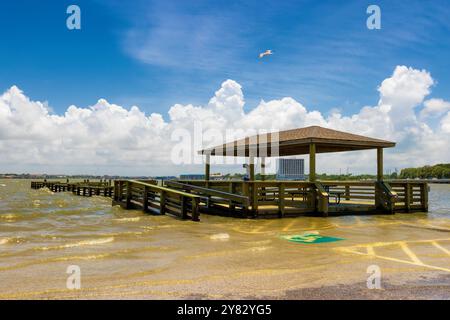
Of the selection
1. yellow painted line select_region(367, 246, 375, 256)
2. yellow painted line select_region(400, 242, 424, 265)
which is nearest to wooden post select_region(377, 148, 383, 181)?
yellow painted line select_region(400, 242, 424, 265)

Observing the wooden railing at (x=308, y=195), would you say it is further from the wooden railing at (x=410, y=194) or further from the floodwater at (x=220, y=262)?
the floodwater at (x=220, y=262)

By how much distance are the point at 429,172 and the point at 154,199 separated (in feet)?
550

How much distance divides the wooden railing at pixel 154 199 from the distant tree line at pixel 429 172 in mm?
158852

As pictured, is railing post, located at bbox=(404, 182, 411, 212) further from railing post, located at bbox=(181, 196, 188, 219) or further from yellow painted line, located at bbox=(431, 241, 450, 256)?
railing post, located at bbox=(181, 196, 188, 219)

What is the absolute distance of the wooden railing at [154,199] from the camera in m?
14.0

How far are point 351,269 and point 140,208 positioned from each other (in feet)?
48.1

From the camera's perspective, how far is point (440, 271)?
232 inches

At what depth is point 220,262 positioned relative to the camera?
21.6ft

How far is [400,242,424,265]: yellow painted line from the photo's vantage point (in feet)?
21.9

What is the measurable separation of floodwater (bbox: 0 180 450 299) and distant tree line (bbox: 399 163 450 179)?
162313mm

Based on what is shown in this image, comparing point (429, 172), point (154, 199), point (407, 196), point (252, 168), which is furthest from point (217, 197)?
point (429, 172)
